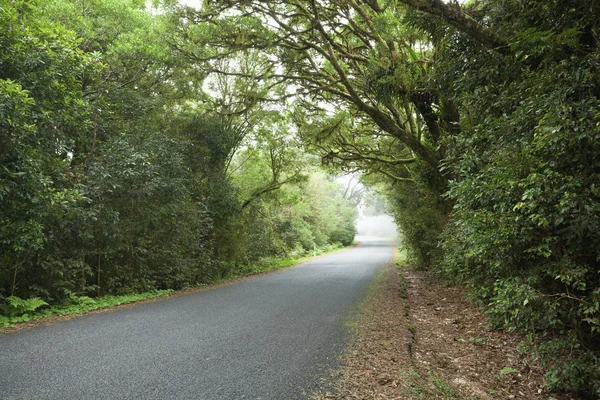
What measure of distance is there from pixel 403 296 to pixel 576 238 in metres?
5.69

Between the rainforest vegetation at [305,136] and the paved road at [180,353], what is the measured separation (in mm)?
2062

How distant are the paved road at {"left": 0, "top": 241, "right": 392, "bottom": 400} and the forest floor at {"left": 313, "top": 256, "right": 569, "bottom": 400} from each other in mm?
393

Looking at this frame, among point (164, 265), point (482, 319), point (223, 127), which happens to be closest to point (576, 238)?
point (482, 319)

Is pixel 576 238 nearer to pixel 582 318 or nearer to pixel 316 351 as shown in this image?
pixel 582 318

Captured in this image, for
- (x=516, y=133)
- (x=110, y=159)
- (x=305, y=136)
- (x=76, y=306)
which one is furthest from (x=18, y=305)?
(x=305, y=136)

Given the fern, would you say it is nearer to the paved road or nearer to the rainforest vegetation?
the rainforest vegetation

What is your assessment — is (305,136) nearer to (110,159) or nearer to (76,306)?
(110,159)

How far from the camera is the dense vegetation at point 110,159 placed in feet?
19.0

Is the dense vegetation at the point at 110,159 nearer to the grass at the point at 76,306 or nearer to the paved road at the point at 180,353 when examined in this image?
the grass at the point at 76,306

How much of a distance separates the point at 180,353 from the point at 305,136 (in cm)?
928

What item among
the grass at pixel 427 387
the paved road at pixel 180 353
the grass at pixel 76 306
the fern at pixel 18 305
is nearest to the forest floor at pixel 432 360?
the grass at pixel 427 387

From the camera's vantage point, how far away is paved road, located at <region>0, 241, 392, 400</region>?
3.24 metres

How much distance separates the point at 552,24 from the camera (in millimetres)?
3820

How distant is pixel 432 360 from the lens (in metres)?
4.33
